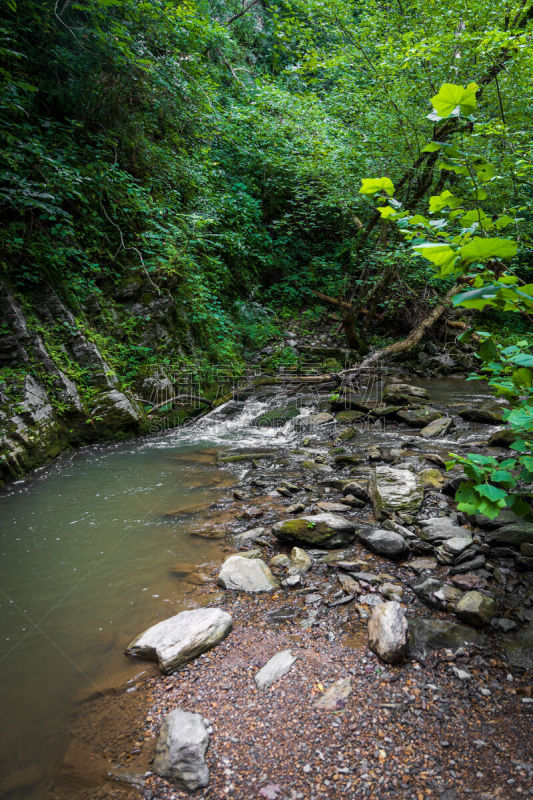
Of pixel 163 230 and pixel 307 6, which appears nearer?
pixel 163 230

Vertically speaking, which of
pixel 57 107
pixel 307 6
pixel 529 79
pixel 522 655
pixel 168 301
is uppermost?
pixel 307 6

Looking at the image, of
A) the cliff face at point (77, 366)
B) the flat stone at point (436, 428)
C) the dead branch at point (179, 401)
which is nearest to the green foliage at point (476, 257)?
the flat stone at point (436, 428)

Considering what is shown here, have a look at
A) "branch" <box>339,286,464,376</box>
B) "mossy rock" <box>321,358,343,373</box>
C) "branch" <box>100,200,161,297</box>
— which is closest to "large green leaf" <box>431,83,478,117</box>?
"branch" <box>100,200,161,297</box>

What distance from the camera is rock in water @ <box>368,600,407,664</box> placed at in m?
2.01

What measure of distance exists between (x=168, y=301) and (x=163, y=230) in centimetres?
160

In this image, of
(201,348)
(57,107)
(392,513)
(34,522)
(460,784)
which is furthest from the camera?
(201,348)

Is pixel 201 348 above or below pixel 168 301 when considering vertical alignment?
below

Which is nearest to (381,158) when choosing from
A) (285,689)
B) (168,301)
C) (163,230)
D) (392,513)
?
(163,230)

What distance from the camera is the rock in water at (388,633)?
2.01 m

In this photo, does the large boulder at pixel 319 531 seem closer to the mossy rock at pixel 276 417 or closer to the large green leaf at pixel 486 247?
the large green leaf at pixel 486 247

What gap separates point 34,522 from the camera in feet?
12.9

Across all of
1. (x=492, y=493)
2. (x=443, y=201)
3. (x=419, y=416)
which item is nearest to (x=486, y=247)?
(x=443, y=201)

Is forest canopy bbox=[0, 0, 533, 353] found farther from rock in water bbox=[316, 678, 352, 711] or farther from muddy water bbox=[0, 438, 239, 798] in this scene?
rock in water bbox=[316, 678, 352, 711]

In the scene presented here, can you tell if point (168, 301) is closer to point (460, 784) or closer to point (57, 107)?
point (57, 107)
